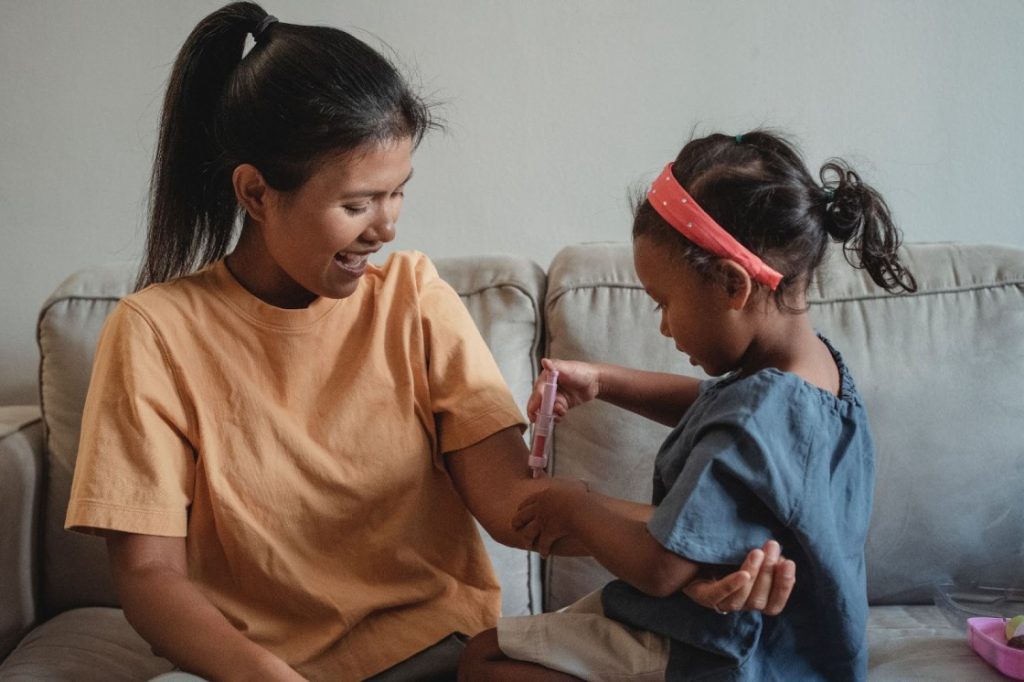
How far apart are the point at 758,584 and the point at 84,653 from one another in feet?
3.16

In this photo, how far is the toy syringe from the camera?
1.27m

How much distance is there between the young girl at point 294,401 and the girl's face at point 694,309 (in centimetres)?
25

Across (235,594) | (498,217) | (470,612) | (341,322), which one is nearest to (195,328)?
(341,322)

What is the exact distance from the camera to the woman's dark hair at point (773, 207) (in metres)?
1.16

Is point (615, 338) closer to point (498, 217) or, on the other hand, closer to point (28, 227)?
point (498, 217)

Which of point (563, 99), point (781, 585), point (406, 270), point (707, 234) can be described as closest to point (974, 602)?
point (781, 585)

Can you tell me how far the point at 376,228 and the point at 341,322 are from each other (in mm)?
164

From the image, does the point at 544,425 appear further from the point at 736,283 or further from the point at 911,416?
the point at 911,416

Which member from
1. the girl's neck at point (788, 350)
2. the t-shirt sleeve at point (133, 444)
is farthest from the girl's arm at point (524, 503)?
the t-shirt sleeve at point (133, 444)

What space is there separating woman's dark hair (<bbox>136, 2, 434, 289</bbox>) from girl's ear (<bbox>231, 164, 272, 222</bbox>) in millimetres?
12

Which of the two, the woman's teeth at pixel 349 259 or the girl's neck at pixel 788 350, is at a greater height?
the woman's teeth at pixel 349 259

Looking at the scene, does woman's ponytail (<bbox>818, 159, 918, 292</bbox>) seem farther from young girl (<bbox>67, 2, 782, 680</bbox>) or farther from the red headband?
young girl (<bbox>67, 2, 782, 680</bbox>)

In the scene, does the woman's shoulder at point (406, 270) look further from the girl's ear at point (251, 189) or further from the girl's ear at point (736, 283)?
the girl's ear at point (736, 283)

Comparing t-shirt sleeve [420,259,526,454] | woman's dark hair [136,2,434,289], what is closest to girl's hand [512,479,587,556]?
t-shirt sleeve [420,259,526,454]
